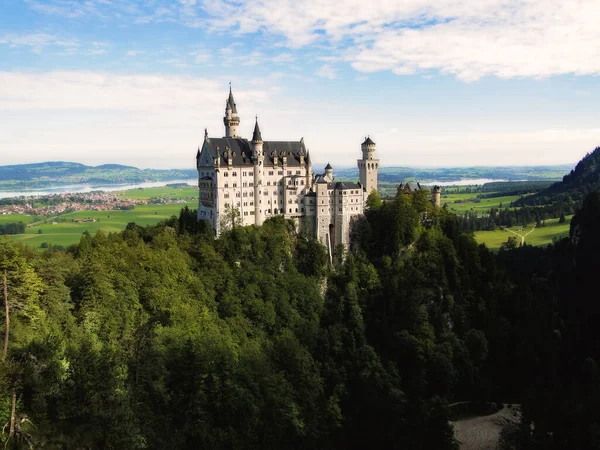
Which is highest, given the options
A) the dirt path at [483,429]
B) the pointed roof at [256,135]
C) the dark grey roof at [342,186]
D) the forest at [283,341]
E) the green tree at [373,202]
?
the pointed roof at [256,135]

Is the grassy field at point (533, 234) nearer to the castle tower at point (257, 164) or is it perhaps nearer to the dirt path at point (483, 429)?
the dirt path at point (483, 429)

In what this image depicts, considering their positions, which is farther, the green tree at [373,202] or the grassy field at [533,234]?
the grassy field at [533,234]

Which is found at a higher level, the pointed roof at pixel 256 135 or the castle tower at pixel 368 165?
the pointed roof at pixel 256 135

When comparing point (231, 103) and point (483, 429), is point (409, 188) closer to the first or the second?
point (231, 103)

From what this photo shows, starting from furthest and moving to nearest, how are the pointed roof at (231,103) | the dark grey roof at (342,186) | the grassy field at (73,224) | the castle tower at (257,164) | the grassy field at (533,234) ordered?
the grassy field at (533,234) → the grassy field at (73,224) → the pointed roof at (231,103) → the dark grey roof at (342,186) → the castle tower at (257,164)

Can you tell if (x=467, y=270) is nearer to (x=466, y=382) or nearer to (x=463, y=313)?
(x=463, y=313)

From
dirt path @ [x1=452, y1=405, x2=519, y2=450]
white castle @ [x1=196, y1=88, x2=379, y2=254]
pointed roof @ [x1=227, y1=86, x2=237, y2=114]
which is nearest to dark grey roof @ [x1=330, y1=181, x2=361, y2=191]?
white castle @ [x1=196, y1=88, x2=379, y2=254]

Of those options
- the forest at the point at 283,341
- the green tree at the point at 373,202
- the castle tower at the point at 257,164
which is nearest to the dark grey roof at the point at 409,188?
the forest at the point at 283,341
